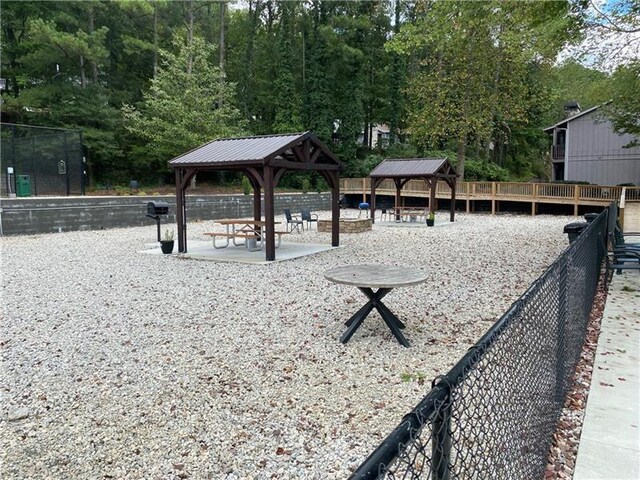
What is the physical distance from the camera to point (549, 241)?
498 inches

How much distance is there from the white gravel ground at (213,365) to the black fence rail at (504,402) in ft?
3.01

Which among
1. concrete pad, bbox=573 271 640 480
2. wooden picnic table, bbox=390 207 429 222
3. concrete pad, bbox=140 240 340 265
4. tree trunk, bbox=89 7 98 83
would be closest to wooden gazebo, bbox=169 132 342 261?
concrete pad, bbox=140 240 340 265

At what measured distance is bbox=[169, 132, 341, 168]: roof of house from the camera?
9.57 metres

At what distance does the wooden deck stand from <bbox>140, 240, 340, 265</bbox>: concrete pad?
14.1 metres

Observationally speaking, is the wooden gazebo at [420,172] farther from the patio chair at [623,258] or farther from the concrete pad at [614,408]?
the concrete pad at [614,408]

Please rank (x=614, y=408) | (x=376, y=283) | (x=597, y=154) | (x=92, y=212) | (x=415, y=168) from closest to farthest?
(x=614, y=408)
(x=376, y=283)
(x=92, y=212)
(x=415, y=168)
(x=597, y=154)

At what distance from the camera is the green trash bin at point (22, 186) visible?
17328mm

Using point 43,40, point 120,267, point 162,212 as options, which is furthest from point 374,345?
point 43,40

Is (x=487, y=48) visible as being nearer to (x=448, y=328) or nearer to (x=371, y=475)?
(x=448, y=328)

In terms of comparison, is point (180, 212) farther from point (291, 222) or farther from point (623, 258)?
point (623, 258)

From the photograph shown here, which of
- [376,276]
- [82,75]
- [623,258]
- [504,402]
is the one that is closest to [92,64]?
[82,75]

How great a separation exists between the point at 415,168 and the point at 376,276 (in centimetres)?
1493

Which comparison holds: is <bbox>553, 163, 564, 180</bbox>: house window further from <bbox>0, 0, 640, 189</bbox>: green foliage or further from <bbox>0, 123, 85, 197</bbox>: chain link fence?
<bbox>0, 123, 85, 197</bbox>: chain link fence

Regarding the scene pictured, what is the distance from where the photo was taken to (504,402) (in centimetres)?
206
